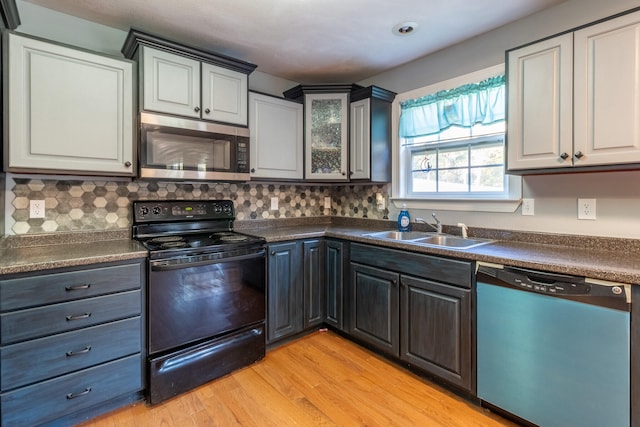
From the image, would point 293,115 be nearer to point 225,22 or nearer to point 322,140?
point 322,140

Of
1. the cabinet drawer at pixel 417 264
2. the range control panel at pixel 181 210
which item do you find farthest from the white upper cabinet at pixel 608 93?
the range control panel at pixel 181 210

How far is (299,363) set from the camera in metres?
2.27

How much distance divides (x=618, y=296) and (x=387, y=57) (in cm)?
226

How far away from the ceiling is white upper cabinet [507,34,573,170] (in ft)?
1.40

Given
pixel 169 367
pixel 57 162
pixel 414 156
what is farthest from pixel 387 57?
pixel 169 367

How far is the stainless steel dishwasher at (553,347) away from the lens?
1.33 meters

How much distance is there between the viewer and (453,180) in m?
2.60

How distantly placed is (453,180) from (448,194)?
0.40 feet

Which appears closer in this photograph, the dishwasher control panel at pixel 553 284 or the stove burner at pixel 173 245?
the dishwasher control panel at pixel 553 284

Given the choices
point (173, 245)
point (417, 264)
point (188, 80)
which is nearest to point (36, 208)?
point (173, 245)

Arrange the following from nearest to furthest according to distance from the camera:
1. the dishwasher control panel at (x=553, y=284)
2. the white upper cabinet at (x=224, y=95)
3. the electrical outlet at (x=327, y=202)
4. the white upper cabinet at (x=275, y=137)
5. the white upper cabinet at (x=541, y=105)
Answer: the dishwasher control panel at (x=553, y=284) → the white upper cabinet at (x=541, y=105) → the white upper cabinet at (x=224, y=95) → the white upper cabinet at (x=275, y=137) → the electrical outlet at (x=327, y=202)

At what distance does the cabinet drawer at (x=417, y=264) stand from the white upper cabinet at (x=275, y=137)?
0.96 m

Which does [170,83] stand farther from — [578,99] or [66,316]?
[578,99]

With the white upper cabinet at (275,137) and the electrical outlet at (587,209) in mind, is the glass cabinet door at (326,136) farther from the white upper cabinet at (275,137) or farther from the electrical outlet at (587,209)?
the electrical outlet at (587,209)
